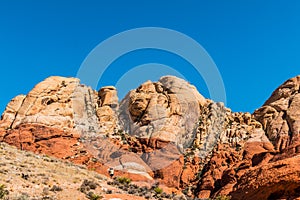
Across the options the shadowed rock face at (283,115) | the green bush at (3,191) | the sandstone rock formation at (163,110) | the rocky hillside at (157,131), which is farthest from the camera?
the sandstone rock formation at (163,110)

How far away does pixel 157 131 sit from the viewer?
55875 mm

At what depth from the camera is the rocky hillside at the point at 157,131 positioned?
47562 mm

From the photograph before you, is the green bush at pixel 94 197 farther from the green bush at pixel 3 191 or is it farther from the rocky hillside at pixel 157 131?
the rocky hillside at pixel 157 131

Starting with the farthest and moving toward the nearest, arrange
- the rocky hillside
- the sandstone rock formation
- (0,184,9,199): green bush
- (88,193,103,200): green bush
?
the sandstone rock formation, the rocky hillside, (88,193,103,200): green bush, (0,184,9,199): green bush

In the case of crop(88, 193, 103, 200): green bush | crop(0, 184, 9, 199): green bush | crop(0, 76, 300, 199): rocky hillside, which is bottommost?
crop(0, 184, 9, 199): green bush

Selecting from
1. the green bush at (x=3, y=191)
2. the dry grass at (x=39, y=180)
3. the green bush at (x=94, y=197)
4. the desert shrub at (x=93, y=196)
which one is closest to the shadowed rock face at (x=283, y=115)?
the dry grass at (x=39, y=180)

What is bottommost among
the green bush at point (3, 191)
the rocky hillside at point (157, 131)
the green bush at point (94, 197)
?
the green bush at point (3, 191)

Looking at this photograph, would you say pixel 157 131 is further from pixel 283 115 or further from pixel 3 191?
pixel 3 191

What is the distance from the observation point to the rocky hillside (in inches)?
1873


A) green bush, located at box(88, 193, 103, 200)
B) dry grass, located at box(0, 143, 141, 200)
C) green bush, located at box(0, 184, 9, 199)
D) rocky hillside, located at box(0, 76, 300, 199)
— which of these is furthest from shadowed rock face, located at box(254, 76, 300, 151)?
green bush, located at box(0, 184, 9, 199)

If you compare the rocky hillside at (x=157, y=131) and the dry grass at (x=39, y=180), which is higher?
the rocky hillside at (x=157, y=131)

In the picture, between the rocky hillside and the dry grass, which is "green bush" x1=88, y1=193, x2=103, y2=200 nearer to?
the dry grass

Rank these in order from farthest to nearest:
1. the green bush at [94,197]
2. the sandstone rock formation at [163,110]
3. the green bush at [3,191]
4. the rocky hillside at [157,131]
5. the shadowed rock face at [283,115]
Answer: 1. the sandstone rock formation at [163,110]
2. the shadowed rock face at [283,115]
3. the rocky hillside at [157,131]
4. the green bush at [94,197]
5. the green bush at [3,191]

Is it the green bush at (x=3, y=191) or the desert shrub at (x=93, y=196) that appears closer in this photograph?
the green bush at (x=3, y=191)
